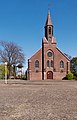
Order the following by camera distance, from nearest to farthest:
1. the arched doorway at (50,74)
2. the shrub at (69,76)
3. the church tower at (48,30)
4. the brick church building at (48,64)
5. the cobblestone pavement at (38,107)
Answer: the cobblestone pavement at (38,107) < the shrub at (69,76) < the brick church building at (48,64) < the arched doorway at (50,74) < the church tower at (48,30)

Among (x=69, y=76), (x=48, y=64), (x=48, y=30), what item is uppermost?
(x=48, y=30)

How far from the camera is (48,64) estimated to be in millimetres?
68188

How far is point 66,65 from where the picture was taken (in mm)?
68312

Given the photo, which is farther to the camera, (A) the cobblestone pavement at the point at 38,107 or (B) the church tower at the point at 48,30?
(B) the church tower at the point at 48,30

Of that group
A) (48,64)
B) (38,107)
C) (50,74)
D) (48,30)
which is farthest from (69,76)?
(38,107)

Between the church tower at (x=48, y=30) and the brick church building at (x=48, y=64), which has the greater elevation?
the church tower at (x=48, y=30)

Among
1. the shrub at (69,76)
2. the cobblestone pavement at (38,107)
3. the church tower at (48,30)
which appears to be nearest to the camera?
the cobblestone pavement at (38,107)

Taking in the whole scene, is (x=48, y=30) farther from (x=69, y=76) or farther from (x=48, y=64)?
(x=69, y=76)

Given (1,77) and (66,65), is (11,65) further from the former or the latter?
(66,65)

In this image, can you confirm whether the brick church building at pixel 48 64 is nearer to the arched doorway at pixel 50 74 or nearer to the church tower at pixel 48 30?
the arched doorway at pixel 50 74

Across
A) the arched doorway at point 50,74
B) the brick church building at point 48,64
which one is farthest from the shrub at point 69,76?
the arched doorway at point 50,74

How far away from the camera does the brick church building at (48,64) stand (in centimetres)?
6775

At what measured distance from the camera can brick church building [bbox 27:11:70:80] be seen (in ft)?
222

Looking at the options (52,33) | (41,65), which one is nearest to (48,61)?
(41,65)
